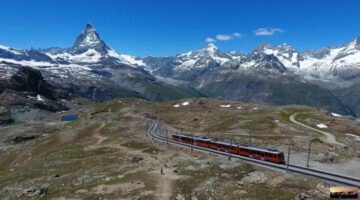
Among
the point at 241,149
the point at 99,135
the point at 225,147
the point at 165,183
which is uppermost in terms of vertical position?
the point at 241,149

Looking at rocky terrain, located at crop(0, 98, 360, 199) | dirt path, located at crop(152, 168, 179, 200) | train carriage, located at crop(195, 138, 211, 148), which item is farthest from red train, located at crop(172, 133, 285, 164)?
dirt path, located at crop(152, 168, 179, 200)

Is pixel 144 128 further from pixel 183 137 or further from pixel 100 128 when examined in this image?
pixel 183 137

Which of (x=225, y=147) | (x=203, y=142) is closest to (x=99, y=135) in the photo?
(x=203, y=142)

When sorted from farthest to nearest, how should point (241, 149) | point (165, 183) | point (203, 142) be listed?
point (203, 142)
point (241, 149)
point (165, 183)

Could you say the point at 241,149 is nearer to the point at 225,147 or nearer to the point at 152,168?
the point at 225,147

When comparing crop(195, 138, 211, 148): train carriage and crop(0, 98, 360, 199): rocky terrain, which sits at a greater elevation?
crop(195, 138, 211, 148): train carriage

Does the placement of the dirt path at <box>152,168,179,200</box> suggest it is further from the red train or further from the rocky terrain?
the red train

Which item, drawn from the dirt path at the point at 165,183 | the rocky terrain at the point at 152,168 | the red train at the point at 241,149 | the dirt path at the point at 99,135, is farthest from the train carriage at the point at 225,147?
the dirt path at the point at 99,135

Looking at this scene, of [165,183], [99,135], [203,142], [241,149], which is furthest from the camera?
[99,135]

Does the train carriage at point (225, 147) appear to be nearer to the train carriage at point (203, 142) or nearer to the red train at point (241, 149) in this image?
the red train at point (241, 149)

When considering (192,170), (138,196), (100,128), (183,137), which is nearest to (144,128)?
(100,128)
